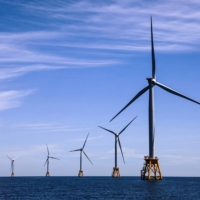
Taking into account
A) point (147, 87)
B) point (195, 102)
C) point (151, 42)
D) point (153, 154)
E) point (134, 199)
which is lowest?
point (134, 199)

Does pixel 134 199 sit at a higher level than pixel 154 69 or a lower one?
lower

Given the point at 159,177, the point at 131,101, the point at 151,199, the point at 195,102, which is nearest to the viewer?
the point at 151,199

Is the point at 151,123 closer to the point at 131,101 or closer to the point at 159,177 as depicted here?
the point at 131,101

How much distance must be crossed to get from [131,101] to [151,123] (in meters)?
9.02

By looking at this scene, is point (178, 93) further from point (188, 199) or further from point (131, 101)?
point (188, 199)

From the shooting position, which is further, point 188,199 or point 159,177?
point 159,177

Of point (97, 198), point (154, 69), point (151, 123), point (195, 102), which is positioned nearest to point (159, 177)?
point (151, 123)

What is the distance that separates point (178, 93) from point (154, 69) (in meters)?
17.6

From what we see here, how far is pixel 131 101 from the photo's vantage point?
135 meters

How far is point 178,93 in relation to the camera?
415ft

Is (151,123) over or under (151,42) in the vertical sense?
under

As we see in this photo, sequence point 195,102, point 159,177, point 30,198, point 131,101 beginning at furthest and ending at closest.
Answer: point 159,177
point 131,101
point 195,102
point 30,198

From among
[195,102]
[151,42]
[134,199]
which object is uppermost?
[151,42]

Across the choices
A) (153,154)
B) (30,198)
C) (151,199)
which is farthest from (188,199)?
(153,154)
